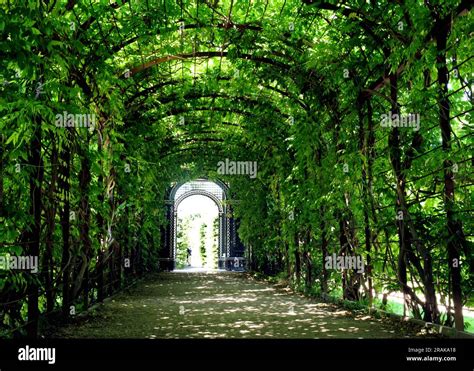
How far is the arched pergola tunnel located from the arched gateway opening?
456 inches

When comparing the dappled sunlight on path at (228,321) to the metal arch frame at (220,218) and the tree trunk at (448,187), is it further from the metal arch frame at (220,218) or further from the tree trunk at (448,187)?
the metal arch frame at (220,218)

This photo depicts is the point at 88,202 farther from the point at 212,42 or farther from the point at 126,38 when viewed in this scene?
the point at 212,42

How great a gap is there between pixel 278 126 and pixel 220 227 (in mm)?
14235

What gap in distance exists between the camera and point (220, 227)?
24703mm

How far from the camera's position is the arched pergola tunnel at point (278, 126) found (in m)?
4.16

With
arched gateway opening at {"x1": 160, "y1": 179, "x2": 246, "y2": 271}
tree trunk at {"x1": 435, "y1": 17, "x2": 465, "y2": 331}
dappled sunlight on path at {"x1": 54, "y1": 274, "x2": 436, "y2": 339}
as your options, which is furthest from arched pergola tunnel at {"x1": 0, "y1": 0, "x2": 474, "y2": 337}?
arched gateway opening at {"x1": 160, "y1": 179, "x2": 246, "y2": 271}

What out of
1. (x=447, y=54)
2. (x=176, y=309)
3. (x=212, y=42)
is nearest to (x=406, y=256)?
(x=447, y=54)

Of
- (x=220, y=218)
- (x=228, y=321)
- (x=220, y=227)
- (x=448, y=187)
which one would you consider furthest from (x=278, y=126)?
(x=220, y=227)

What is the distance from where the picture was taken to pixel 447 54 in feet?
14.9

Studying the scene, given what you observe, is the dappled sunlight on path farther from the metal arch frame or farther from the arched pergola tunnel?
the metal arch frame

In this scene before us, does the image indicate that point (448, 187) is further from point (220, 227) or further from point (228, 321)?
point (220, 227)

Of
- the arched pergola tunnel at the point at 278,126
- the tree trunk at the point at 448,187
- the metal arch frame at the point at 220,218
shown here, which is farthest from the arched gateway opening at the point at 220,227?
the tree trunk at the point at 448,187

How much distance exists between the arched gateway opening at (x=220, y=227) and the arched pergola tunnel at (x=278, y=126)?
11.6 metres

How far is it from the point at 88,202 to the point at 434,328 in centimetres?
400
